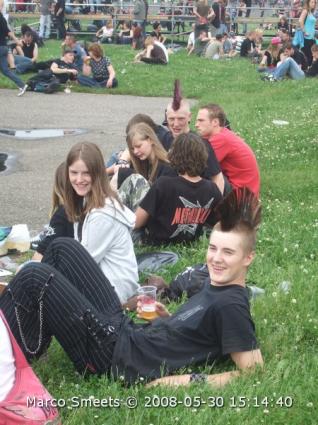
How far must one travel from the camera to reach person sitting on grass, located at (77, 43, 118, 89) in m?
A: 17.9

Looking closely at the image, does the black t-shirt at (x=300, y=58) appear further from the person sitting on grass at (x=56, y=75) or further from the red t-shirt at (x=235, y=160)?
the red t-shirt at (x=235, y=160)

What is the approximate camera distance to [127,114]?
49.1 feet

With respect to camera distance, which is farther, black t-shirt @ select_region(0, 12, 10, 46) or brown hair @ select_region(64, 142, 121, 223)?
black t-shirt @ select_region(0, 12, 10, 46)

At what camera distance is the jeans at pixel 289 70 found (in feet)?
62.7

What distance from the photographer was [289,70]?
19406 mm

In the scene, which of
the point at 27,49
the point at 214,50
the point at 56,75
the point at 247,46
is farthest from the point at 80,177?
the point at 247,46

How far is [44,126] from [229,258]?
10222 millimetres

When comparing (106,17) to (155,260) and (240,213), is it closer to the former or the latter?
(155,260)

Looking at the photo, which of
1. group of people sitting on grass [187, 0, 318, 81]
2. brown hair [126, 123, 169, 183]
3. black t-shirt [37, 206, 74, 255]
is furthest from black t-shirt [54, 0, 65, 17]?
black t-shirt [37, 206, 74, 255]

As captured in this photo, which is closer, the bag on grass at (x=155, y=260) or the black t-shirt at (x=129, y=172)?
the bag on grass at (x=155, y=260)

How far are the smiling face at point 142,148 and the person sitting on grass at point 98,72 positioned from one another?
37.3ft

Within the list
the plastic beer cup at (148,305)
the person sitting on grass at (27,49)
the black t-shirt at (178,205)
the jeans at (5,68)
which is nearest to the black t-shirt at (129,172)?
the black t-shirt at (178,205)

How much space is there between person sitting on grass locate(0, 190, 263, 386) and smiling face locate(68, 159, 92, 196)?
1.13 metres

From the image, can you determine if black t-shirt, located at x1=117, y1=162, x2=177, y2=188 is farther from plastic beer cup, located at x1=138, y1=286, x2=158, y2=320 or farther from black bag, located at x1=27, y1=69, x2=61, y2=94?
black bag, located at x1=27, y1=69, x2=61, y2=94
